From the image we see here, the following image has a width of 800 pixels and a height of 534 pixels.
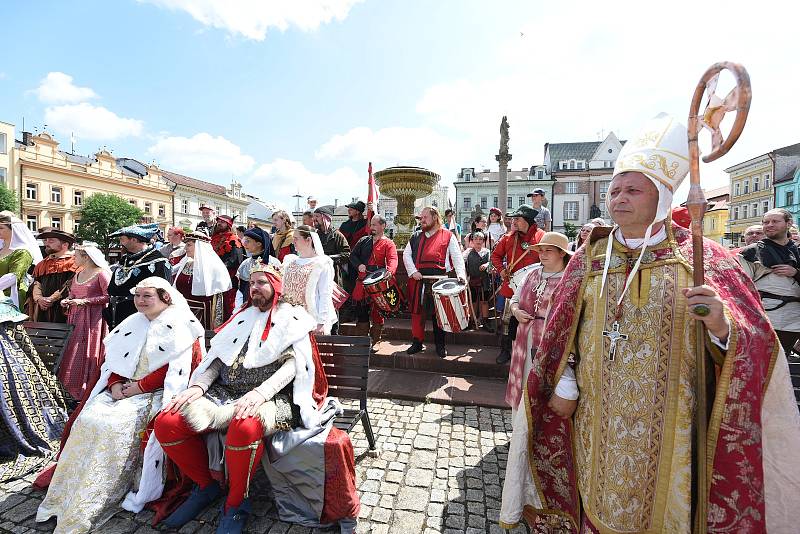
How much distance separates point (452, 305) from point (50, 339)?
14.6 ft

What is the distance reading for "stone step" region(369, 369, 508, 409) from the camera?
4.57 meters

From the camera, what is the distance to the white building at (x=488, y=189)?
49.4 meters

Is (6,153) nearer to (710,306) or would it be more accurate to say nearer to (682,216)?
(682,216)

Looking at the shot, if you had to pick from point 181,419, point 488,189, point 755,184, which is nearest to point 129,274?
point 181,419

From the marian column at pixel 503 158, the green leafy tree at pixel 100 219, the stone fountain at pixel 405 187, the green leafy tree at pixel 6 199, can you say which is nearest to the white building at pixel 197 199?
the green leafy tree at pixel 100 219

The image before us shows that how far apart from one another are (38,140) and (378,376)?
1892 inches

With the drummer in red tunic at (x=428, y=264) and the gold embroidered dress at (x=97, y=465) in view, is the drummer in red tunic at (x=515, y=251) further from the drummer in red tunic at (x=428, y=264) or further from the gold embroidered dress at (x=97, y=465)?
the gold embroidered dress at (x=97, y=465)

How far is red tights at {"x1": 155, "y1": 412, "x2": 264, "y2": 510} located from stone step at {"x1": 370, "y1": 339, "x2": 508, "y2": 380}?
311 cm

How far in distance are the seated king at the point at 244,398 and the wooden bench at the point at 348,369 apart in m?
0.30

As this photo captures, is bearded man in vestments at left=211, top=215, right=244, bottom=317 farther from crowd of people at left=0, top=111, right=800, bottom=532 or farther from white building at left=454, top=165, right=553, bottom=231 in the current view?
white building at left=454, top=165, right=553, bottom=231

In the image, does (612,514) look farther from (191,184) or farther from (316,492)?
(191,184)

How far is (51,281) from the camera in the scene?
4.95 meters

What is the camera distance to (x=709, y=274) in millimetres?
1715

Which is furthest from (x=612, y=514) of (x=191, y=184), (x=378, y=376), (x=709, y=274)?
(x=191, y=184)
